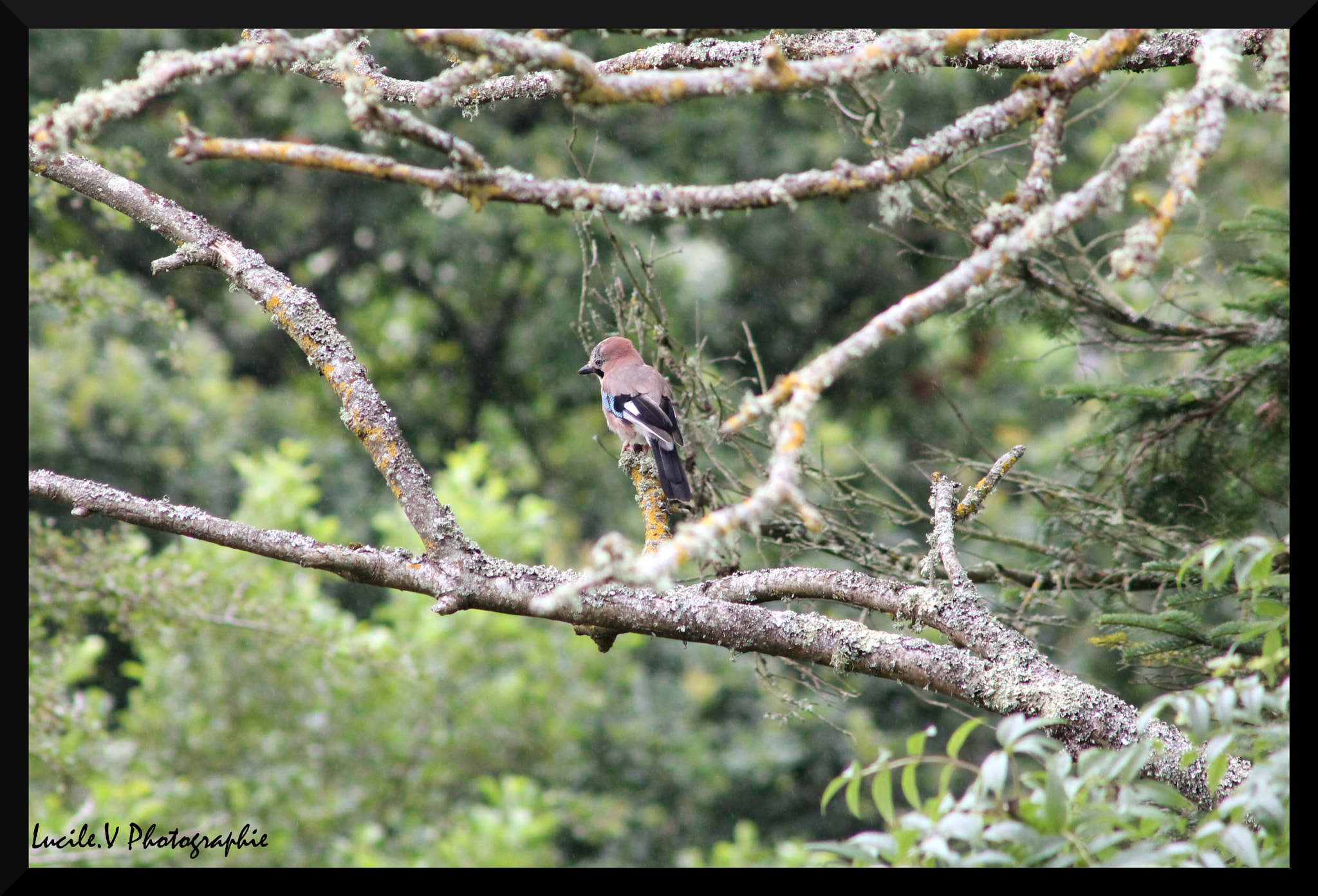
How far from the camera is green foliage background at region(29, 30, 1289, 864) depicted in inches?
177

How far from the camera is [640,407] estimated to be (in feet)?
14.0

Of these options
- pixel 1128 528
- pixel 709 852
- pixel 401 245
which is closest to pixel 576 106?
pixel 1128 528

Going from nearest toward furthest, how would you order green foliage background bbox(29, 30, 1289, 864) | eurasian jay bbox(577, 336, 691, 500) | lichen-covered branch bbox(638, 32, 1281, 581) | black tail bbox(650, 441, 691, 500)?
1. lichen-covered branch bbox(638, 32, 1281, 581)
2. black tail bbox(650, 441, 691, 500)
3. eurasian jay bbox(577, 336, 691, 500)
4. green foliage background bbox(29, 30, 1289, 864)

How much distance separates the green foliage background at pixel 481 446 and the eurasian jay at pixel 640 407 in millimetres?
285

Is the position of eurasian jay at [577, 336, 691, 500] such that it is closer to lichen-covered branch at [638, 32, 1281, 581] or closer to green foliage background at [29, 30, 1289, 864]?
green foliage background at [29, 30, 1289, 864]

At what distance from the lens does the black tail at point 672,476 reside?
3.44 metres

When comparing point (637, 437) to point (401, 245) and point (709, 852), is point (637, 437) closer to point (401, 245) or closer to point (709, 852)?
point (709, 852)

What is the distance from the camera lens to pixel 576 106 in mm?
1679

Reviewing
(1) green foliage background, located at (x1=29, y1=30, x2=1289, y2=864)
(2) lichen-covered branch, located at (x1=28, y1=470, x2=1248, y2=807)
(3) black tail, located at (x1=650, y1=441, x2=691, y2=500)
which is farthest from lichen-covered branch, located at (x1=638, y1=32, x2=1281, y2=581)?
(3) black tail, located at (x1=650, y1=441, x2=691, y2=500)

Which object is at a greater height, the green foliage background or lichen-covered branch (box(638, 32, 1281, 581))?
the green foliage background

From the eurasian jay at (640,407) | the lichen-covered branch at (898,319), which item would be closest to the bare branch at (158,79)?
the lichen-covered branch at (898,319)

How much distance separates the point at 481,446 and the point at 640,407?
333 centimetres

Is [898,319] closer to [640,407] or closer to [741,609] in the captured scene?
[741,609]

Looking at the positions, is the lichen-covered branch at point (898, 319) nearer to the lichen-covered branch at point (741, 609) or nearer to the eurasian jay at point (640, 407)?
the lichen-covered branch at point (741, 609)
